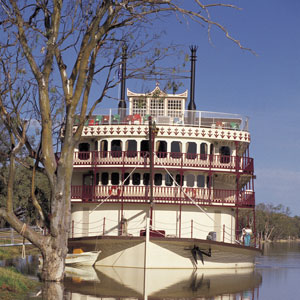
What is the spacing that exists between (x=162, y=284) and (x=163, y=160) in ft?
28.5

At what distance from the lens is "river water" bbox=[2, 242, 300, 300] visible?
19.4 m

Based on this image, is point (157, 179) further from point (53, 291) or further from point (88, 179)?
point (53, 291)

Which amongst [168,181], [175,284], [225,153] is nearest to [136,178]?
[168,181]

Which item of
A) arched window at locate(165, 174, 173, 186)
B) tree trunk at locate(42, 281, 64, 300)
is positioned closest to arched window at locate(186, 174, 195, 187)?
arched window at locate(165, 174, 173, 186)

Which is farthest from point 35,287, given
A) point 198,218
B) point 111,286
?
point 198,218

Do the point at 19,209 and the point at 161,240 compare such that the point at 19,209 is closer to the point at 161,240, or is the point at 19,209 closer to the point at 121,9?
the point at 161,240

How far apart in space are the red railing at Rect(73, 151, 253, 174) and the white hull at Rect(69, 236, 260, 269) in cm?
390

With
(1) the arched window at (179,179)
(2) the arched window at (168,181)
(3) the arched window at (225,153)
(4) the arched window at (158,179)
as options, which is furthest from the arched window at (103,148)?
(3) the arched window at (225,153)

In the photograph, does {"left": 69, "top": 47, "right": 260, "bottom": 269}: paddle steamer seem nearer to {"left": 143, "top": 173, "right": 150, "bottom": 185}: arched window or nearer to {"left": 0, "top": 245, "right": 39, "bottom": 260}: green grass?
{"left": 143, "top": 173, "right": 150, "bottom": 185}: arched window

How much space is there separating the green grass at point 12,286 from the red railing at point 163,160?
36.3 ft

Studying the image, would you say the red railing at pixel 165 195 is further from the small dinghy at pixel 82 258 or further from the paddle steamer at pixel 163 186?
the small dinghy at pixel 82 258

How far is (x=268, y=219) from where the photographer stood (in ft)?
387

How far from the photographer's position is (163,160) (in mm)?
29609

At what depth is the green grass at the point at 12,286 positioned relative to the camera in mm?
16839
